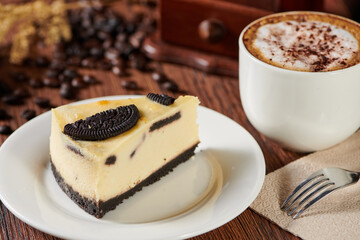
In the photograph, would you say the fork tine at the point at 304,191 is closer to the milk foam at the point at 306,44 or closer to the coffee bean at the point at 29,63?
the milk foam at the point at 306,44

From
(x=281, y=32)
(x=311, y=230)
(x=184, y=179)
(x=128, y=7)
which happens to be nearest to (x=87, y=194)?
(x=184, y=179)

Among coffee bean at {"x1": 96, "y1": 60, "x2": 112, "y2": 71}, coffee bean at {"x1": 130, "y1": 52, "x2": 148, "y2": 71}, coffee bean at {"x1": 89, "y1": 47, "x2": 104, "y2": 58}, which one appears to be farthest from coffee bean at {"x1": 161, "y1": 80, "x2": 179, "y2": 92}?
coffee bean at {"x1": 89, "y1": 47, "x2": 104, "y2": 58}

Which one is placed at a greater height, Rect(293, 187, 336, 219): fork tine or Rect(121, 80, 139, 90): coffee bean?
Rect(293, 187, 336, 219): fork tine

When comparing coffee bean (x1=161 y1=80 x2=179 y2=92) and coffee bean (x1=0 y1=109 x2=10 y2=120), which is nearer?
coffee bean (x1=0 y1=109 x2=10 y2=120)

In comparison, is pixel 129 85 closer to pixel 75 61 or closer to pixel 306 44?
pixel 75 61

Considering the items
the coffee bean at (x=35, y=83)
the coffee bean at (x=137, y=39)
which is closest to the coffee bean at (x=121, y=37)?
the coffee bean at (x=137, y=39)

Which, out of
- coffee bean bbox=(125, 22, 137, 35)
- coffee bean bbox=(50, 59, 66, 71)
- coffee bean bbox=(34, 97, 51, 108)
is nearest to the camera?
coffee bean bbox=(34, 97, 51, 108)

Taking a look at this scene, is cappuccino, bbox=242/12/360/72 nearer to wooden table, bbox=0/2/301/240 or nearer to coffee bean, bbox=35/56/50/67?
wooden table, bbox=0/2/301/240

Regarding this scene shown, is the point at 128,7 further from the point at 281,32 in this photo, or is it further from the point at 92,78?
the point at 281,32
